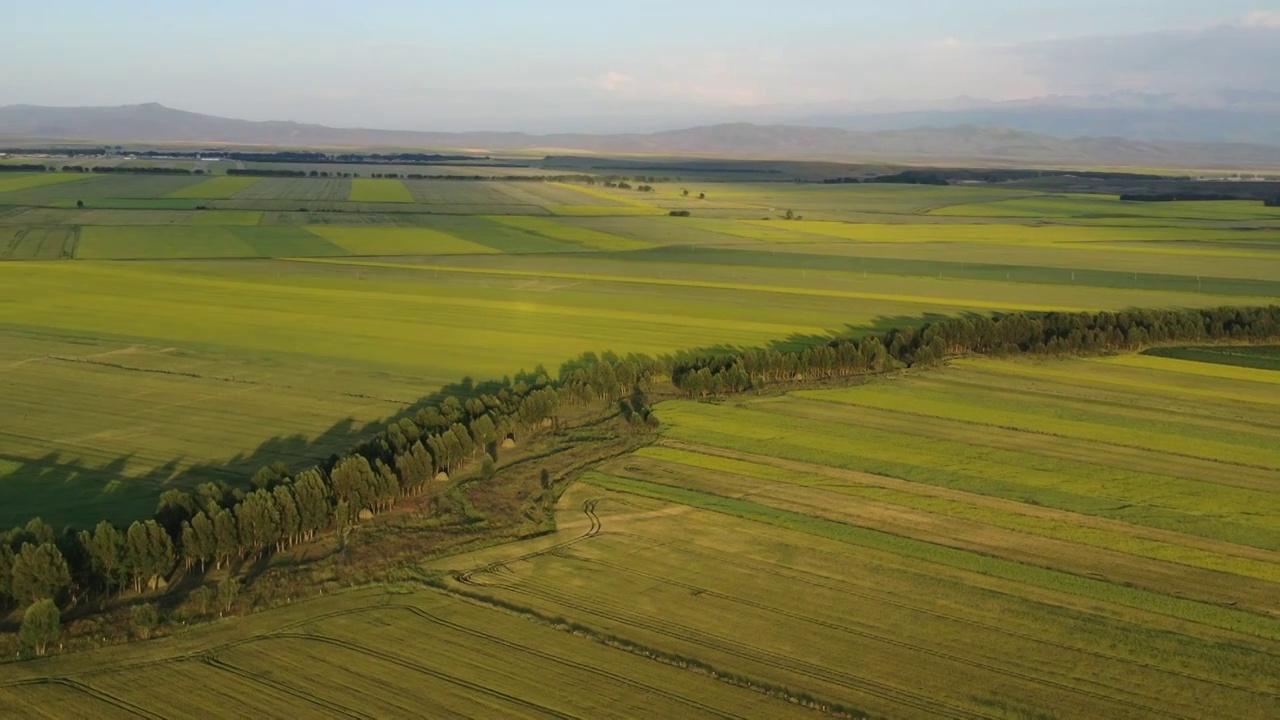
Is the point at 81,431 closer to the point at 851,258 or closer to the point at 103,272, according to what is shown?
the point at 103,272

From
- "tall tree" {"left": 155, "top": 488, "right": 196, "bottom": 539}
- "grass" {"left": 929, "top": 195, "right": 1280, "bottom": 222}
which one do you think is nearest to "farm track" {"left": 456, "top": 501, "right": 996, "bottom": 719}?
"tall tree" {"left": 155, "top": 488, "right": 196, "bottom": 539}

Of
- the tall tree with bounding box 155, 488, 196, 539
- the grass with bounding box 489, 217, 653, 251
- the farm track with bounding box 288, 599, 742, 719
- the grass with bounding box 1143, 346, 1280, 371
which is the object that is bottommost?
the farm track with bounding box 288, 599, 742, 719

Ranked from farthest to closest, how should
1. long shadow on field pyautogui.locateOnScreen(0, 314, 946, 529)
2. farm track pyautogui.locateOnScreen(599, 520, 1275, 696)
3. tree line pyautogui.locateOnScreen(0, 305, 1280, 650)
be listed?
long shadow on field pyautogui.locateOnScreen(0, 314, 946, 529) < tree line pyautogui.locateOnScreen(0, 305, 1280, 650) < farm track pyautogui.locateOnScreen(599, 520, 1275, 696)

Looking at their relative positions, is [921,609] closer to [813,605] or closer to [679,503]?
[813,605]

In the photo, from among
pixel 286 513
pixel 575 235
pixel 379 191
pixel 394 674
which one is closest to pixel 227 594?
pixel 286 513

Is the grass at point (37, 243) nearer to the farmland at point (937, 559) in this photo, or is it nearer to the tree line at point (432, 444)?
the tree line at point (432, 444)

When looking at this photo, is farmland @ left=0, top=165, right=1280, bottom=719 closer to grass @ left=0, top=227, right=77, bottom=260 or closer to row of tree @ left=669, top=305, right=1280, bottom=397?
row of tree @ left=669, top=305, right=1280, bottom=397
